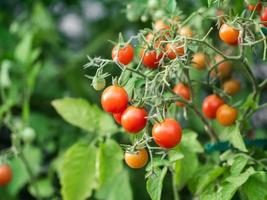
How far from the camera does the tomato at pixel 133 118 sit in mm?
1039

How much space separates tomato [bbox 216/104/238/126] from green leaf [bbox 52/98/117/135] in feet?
0.99

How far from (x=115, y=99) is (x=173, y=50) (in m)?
0.13

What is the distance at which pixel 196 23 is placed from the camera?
63.3 inches

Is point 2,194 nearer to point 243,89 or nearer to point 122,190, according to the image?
point 122,190

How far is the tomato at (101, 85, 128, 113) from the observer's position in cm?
104

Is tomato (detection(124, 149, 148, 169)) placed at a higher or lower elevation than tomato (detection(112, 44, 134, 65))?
lower

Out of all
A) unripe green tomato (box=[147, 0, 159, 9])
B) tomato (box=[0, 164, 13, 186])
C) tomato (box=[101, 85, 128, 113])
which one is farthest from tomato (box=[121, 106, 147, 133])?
tomato (box=[0, 164, 13, 186])

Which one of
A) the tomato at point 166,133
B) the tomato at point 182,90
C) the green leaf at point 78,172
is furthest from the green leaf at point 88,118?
the tomato at point 166,133

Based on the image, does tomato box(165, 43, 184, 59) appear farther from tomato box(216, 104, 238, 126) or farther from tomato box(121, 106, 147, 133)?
tomato box(216, 104, 238, 126)

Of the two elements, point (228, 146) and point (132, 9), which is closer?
point (228, 146)

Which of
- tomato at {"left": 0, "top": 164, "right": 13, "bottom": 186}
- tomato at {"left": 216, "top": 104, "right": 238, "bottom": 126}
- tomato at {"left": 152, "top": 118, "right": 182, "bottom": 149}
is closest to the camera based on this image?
tomato at {"left": 152, "top": 118, "right": 182, "bottom": 149}

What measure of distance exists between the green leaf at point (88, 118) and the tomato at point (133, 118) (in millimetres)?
461

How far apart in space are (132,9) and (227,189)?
2.07 feet

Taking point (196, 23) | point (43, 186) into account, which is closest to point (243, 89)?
point (196, 23)
